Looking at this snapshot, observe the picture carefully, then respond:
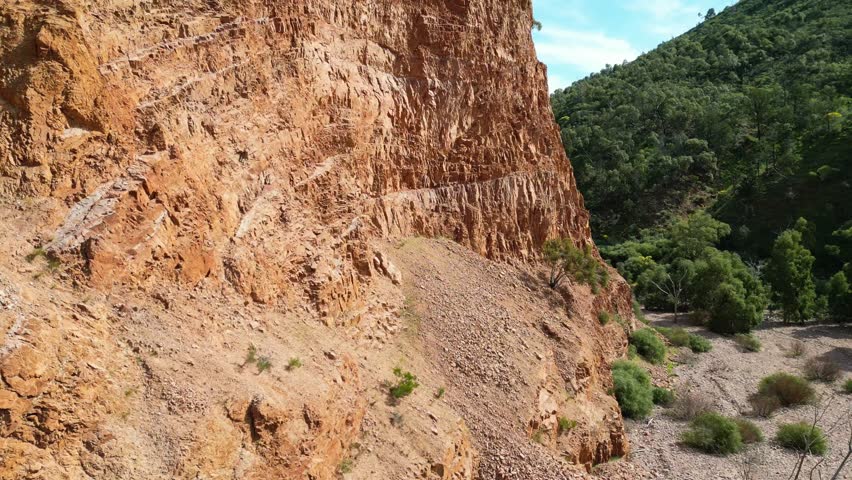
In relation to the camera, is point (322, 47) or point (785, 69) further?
point (785, 69)

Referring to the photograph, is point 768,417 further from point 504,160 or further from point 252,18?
point 252,18

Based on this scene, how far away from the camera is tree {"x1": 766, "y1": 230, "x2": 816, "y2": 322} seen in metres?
36.0

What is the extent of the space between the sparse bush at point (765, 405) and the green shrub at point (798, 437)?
1.88m

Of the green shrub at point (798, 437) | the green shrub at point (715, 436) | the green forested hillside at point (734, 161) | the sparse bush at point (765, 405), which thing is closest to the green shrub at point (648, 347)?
the sparse bush at point (765, 405)

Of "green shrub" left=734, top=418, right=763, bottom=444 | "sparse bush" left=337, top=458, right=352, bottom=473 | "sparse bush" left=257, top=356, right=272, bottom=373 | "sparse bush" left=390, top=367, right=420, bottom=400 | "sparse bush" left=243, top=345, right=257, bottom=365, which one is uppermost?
"sparse bush" left=243, top=345, right=257, bottom=365

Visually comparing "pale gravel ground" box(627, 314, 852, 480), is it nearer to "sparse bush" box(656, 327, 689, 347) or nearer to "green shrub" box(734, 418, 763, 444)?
"green shrub" box(734, 418, 763, 444)

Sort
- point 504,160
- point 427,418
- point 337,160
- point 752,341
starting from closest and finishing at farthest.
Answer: point 427,418 → point 337,160 → point 504,160 → point 752,341

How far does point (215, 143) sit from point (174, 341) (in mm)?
4316

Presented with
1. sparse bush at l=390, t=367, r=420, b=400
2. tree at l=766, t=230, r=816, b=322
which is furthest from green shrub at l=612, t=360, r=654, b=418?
tree at l=766, t=230, r=816, b=322

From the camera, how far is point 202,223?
10367 mm

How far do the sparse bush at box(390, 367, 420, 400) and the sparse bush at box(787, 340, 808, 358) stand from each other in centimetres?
2551

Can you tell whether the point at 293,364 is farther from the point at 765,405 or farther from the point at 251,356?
the point at 765,405

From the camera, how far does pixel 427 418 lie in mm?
12109

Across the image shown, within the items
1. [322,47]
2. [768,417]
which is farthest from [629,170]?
[322,47]
